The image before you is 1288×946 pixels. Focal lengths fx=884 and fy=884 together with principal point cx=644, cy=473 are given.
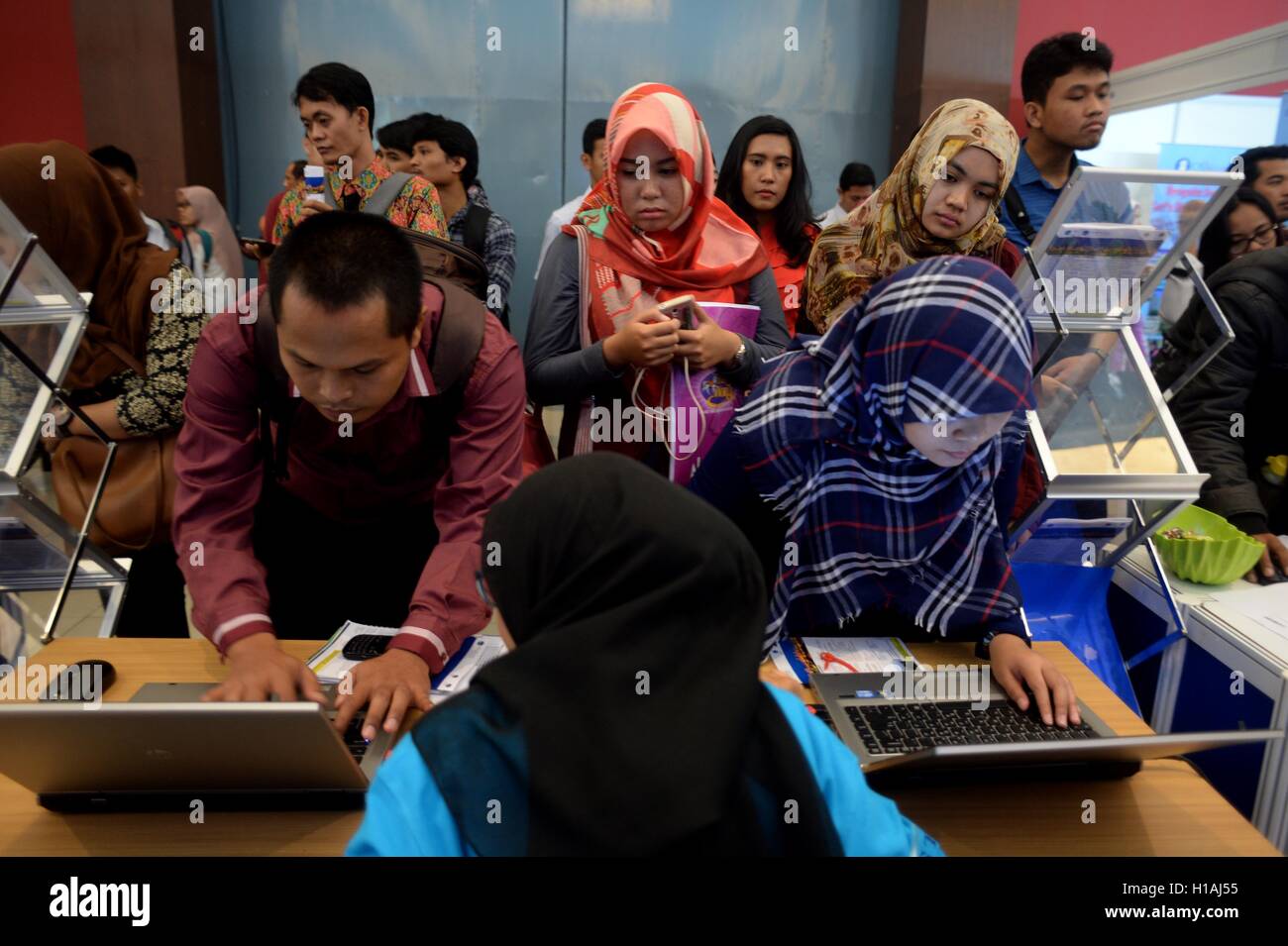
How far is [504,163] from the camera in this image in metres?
5.12

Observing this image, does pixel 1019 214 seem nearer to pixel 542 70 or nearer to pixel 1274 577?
pixel 1274 577

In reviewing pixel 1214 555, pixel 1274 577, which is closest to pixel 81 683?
pixel 1214 555

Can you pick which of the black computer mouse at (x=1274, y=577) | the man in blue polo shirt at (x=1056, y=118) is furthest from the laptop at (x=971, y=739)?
the man in blue polo shirt at (x=1056, y=118)

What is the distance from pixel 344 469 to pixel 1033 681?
1.16m

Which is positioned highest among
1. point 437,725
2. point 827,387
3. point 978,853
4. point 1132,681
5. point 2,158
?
point 2,158

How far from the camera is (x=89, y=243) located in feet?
5.65

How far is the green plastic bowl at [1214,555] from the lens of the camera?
1.78 m

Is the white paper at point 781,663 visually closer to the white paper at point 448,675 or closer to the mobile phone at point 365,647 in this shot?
the white paper at point 448,675

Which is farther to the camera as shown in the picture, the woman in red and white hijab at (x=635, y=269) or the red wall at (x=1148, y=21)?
the red wall at (x=1148, y=21)

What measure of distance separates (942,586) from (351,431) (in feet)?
3.34

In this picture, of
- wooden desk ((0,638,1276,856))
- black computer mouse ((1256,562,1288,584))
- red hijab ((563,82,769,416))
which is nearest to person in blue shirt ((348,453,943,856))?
wooden desk ((0,638,1276,856))

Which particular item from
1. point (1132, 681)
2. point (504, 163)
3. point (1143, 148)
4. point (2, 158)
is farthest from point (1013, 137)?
point (504, 163)

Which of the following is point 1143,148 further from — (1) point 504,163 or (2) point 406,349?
(2) point 406,349

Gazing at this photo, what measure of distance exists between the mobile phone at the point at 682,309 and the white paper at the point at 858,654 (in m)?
0.68
